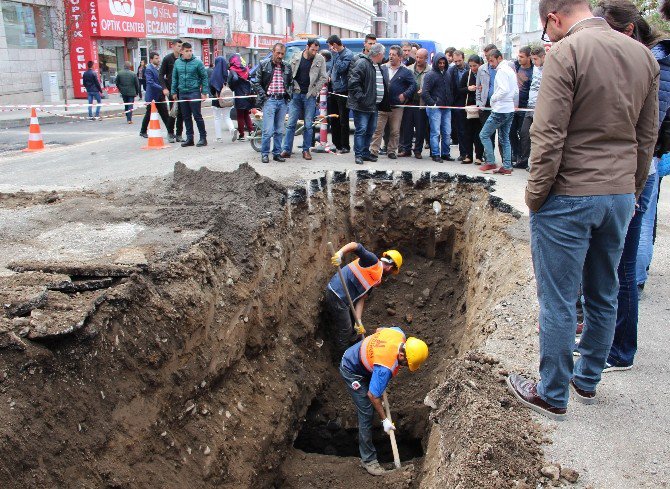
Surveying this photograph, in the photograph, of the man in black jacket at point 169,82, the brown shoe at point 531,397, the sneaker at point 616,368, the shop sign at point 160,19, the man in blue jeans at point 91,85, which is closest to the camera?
the brown shoe at point 531,397

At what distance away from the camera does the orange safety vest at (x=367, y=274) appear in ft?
25.2

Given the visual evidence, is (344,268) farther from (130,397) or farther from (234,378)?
(130,397)

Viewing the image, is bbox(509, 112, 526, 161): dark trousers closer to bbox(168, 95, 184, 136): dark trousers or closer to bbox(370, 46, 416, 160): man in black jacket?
bbox(370, 46, 416, 160): man in black jacket

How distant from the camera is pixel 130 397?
440 cm

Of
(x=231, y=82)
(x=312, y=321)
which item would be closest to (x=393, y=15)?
(x=231, y=82)

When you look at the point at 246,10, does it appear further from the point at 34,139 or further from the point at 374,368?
the point at 374,368

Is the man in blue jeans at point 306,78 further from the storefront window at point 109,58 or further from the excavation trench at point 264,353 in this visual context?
the storefront window at point 109,58

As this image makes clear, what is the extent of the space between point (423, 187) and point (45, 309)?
20.3 ft

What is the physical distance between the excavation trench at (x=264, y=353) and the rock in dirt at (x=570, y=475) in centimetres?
18

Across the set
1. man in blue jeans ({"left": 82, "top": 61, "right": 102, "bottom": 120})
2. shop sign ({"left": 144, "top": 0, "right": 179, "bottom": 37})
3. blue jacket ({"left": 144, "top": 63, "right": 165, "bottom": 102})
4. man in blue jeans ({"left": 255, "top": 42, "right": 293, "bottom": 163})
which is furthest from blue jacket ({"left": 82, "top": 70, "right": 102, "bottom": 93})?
man in blue jeans ({"left": 255, "top": 42, "right": 293, "bottom": 163})

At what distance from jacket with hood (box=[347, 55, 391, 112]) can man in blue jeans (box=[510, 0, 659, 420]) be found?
6827 mm

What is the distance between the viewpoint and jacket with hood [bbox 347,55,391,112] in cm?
1005

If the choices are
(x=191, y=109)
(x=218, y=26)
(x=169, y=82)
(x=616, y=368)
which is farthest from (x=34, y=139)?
(x=218, y=26)

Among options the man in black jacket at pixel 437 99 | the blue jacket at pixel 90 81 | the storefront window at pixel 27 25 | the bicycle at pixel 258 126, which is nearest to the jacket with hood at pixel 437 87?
the man in black jacket at pixel 437 99
